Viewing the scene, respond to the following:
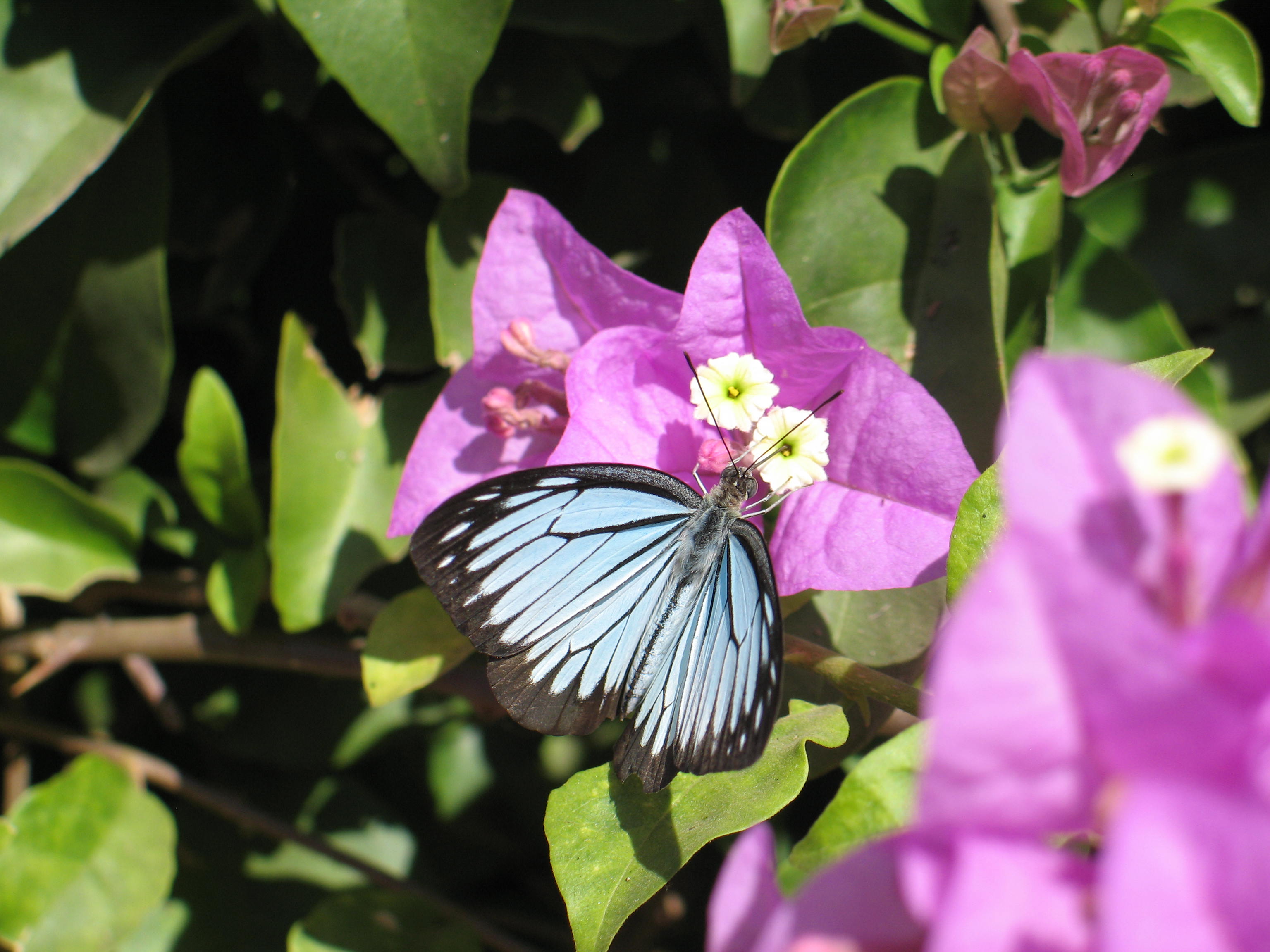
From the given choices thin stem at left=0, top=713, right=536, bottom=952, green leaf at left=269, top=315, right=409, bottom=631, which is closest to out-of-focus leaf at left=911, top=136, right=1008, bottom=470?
green leaf at left=269, top=315, right=409, bottom=631

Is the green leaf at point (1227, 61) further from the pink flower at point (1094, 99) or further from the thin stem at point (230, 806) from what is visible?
the thin stem at point (230, 806)

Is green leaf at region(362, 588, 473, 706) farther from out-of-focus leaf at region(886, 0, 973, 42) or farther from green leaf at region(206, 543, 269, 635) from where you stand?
out-of-focus leaf at region(886, 0, 973, 42)

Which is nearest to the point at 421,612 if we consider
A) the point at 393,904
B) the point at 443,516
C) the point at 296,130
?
the point at 443,516

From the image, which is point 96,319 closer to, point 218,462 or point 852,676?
point 218,462

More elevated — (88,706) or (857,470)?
(857,470)

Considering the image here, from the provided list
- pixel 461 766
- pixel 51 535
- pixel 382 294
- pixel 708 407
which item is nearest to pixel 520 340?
pixel 708 407

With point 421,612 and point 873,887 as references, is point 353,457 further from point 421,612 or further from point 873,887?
point 873,887
